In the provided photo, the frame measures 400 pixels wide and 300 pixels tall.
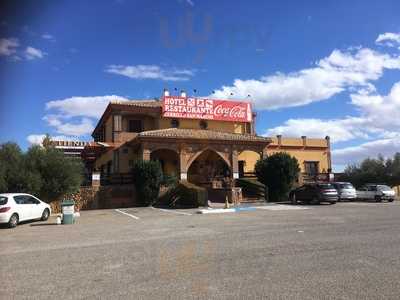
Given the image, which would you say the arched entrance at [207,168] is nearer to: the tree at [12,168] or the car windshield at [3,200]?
the tree at [12,168]

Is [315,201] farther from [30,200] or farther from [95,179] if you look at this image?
[30,200]

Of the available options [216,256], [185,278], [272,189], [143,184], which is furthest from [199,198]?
[185,278]

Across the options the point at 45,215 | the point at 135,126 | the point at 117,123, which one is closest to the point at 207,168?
the point at 135,126

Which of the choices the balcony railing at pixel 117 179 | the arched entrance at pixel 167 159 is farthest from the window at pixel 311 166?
the balcony railing at pixel 117 179

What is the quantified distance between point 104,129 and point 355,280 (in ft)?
128

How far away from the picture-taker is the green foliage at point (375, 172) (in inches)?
1747

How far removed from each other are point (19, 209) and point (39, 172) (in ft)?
23.7

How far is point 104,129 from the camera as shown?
44.6 m

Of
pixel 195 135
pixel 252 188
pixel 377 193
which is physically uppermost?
pixel 195 135

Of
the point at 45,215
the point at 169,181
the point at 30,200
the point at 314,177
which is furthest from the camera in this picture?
the point at 314,177

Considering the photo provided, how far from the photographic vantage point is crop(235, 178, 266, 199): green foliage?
33.3 metres

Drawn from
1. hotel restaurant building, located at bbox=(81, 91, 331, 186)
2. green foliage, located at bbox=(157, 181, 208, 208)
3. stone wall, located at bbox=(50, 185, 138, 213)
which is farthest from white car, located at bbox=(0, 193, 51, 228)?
hotel restaurant building, located at bbox=(81, 91, 331, 186)

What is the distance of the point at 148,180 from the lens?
30.5 meters

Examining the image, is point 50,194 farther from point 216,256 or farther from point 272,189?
point 216,256
